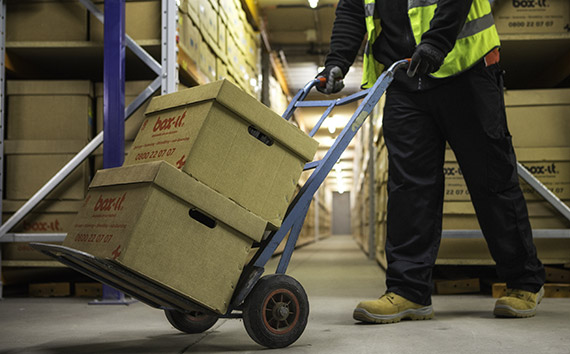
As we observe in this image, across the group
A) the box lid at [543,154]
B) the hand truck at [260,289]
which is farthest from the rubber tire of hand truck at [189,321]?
the box lid at [543,154]

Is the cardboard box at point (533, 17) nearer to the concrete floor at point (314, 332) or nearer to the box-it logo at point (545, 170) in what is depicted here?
the box-it logo at point (545, 170)

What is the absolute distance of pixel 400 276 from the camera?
266cm

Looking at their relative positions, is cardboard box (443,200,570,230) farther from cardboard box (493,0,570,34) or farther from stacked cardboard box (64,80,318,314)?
stacked cardboard box (64,80,318,314)

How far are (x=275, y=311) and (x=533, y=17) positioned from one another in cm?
286

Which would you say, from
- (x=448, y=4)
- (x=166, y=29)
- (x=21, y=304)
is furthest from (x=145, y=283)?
(x=166, y=29)

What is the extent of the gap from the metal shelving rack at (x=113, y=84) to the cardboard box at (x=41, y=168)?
89 mm

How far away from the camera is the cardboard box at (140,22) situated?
367cm

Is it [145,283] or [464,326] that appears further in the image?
[464,326]

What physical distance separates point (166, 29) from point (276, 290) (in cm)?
211

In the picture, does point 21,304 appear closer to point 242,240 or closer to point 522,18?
point 242,240

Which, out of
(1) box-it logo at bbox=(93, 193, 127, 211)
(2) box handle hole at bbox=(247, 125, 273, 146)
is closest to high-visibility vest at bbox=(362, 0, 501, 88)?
(2) box handle hole at bbox=(247, 125, 273, 146)

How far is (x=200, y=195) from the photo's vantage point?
191 centimetres

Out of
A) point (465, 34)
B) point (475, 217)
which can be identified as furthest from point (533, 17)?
point (465, 34)

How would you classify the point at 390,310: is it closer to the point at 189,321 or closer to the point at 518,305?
A: the point at 518,305
